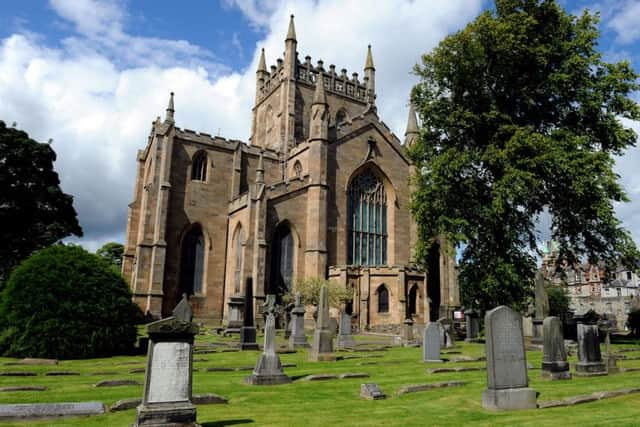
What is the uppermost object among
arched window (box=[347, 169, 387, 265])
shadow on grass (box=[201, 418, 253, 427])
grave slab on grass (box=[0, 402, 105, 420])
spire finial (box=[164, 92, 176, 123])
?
spire finial (box=[164, 92, 176, 123])

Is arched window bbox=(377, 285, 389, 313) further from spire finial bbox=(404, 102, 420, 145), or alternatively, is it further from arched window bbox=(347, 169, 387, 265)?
spire finial bbox=(404, 102, 420, 145)

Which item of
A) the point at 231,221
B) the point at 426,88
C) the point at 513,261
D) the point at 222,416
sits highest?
the point at 426,88

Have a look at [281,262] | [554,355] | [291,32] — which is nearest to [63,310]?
[554,355]

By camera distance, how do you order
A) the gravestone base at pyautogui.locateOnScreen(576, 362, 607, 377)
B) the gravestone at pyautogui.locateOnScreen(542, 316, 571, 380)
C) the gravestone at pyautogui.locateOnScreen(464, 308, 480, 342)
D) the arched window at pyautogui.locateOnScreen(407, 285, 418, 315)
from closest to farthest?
the gravestone at pyautogui.locateOnScreen(542, 316, 571, 380)
the gravestone base at pyautogui.locateOnScreen(576, 362, 607, 377)
the gravestone at pyautogui.locateOnScreen(464, 308, 480, 342)
the arched window at pyautogui.locateOnScreen(407, 285, 418, 315)

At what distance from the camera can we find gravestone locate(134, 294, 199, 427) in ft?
21.8

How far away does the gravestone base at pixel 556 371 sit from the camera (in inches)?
462

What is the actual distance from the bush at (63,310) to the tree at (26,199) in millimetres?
17549

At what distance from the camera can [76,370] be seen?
12.9 metres

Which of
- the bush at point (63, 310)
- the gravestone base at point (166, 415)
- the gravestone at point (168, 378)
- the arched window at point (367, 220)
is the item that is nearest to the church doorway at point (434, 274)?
the arched window at point (367, 220)

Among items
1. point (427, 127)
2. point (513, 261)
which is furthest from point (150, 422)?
point (427, 127)

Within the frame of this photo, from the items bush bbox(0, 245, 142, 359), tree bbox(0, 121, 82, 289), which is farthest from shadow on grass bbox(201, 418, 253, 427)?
tree bbox(0, 121, 82, 289)

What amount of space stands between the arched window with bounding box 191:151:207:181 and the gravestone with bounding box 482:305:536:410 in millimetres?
30382

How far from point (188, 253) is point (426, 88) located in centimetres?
2039

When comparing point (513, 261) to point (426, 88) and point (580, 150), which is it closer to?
point (580, 150)
